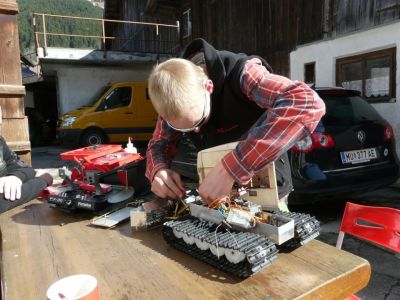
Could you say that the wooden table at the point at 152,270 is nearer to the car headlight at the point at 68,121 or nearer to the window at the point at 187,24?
the car headlight at the point at 68,121

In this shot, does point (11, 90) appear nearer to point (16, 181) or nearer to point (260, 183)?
point (16, 181)

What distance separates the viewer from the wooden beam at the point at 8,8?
9.05ft

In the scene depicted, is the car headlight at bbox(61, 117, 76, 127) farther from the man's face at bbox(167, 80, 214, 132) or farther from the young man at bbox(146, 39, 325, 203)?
the man's face at bbox(167, 80, 214, 132)

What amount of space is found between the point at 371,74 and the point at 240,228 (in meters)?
6.24

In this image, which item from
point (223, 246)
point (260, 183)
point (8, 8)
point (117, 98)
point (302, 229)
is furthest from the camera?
point (117, 98)

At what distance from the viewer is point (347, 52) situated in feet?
22.3

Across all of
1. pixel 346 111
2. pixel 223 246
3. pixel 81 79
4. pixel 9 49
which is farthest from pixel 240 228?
pixel 81 79

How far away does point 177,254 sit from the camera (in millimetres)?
1271

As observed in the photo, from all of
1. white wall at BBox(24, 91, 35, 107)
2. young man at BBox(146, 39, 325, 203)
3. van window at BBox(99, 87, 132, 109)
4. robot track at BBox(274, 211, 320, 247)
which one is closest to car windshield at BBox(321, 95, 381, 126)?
young man at BBox(146, 39, 325, 203)

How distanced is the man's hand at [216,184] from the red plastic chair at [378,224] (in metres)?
0.84

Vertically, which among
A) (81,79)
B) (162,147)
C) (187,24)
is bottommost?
(162,147)

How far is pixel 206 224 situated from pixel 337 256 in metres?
0.45

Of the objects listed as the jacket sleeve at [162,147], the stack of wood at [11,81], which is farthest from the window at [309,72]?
the jacket sleeve at [162,147]

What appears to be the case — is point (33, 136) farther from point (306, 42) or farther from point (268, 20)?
point (306, 42)
